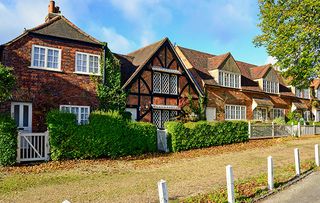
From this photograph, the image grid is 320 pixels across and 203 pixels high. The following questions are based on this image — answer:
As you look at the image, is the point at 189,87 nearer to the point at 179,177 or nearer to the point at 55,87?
the point at 55,87

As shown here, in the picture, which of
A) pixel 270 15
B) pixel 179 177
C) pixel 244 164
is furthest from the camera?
pixel 270 15

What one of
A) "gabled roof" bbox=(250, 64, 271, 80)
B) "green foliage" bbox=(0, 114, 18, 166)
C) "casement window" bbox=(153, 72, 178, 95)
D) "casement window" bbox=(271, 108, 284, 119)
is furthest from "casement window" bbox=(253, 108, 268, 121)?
"green foliage" bbox=(0, 114, 18, 166)

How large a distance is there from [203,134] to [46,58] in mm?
10995

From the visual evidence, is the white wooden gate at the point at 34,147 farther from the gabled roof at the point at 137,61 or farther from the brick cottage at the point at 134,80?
the gabled roof at the point at 137,61

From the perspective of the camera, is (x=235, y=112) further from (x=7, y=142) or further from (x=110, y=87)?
(x=7, y=142)

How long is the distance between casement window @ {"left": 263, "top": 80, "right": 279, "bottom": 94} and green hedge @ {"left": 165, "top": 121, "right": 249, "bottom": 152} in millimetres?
14198

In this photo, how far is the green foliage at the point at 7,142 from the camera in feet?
39.4

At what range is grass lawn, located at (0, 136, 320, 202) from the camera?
8.20m

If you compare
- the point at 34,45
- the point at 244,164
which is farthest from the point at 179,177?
the point at 34,45

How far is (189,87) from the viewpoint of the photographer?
25.1 metres

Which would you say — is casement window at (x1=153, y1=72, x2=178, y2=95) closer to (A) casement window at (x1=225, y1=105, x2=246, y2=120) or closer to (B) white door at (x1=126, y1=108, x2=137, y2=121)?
(B) white door at (x1=126, y1=108, x2=137, y2=121)

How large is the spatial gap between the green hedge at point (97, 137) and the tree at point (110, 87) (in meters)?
4.46

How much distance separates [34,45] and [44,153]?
7.17 m

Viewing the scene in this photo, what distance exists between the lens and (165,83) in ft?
77.4
